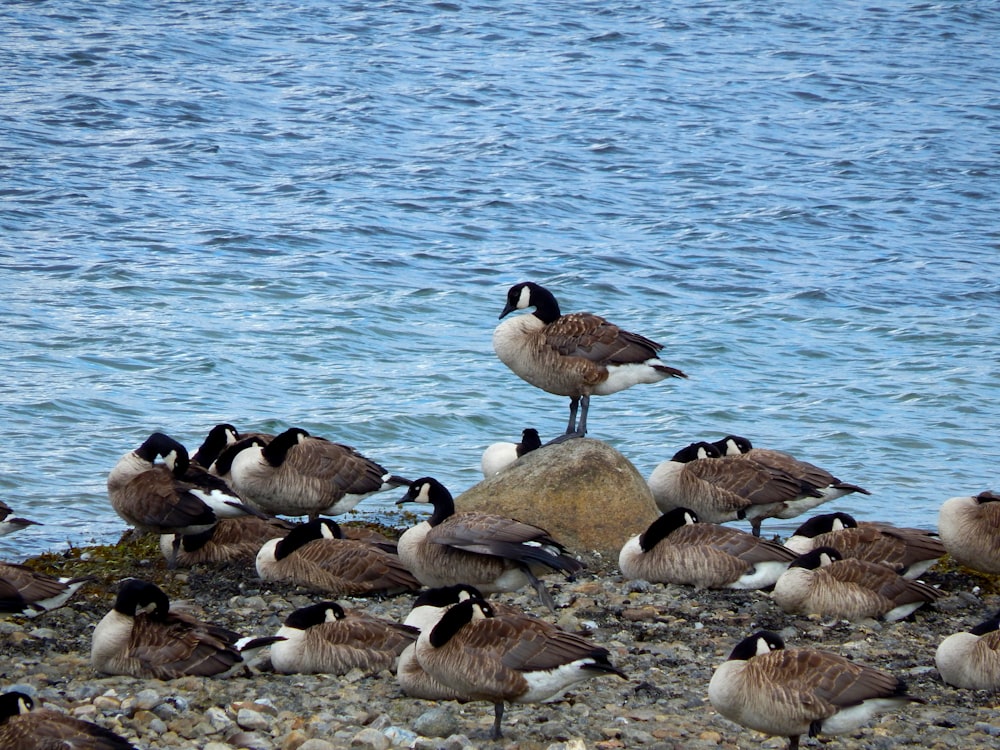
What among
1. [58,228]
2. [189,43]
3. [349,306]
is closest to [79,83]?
[189,43]

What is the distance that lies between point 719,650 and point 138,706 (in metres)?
3.88

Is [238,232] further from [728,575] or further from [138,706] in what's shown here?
[138,706]

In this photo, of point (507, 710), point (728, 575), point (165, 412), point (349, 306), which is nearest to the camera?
point (507, 710)

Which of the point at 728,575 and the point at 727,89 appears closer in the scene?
the point at 728,575

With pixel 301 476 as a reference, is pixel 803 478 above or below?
below

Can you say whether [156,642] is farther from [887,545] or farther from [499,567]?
[887,545]

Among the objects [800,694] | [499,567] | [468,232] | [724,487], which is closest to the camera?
[800,694]

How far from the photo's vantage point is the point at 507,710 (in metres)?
8.53

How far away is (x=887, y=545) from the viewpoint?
11.2 meters

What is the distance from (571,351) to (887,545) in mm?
3140

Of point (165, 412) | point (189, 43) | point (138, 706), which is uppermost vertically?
point (189, 43)

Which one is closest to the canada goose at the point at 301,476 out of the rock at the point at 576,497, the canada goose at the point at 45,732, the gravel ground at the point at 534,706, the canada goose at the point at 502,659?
the rock at the point at 576,497

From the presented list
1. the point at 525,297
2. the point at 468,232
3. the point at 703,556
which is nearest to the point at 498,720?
the point at 703,556

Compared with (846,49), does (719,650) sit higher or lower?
lower
